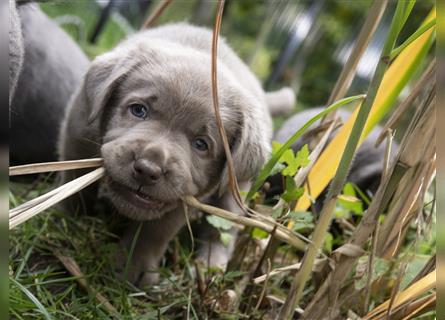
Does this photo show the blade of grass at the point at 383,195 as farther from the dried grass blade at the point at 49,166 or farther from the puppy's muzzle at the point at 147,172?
the dried grass blade at the point at 49,166

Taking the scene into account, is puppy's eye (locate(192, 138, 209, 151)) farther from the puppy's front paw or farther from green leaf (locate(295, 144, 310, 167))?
the puppy's front paw

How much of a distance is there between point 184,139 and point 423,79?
103 centimetres

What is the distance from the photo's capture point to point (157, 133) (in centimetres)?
278

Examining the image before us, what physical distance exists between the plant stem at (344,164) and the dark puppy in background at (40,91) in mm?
2154

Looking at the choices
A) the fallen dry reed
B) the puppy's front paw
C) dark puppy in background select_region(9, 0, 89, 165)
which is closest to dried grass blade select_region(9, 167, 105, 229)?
the fallen dry reed

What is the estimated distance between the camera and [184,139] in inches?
113

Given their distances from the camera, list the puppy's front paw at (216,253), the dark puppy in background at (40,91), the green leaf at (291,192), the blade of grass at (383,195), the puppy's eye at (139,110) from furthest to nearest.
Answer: the dark puppy in background at (40,91) → the puppy's front paw at (216,253) → the puppy's eye at (139,110) → the green leaf at (291,192) → the blade of grass at (383,195)

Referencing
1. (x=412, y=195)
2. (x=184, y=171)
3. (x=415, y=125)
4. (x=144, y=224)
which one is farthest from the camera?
(x=144, y=224)

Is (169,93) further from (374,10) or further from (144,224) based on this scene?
(374,10)

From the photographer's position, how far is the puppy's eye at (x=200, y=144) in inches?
117

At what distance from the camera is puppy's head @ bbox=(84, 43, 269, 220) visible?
2.66 m

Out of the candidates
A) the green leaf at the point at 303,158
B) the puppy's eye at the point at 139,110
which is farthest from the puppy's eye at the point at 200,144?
the green leaf at the point at 303,158

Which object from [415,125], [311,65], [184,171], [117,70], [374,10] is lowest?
[311,65]

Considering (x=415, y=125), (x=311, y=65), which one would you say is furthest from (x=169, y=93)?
(x=311, y=65)
